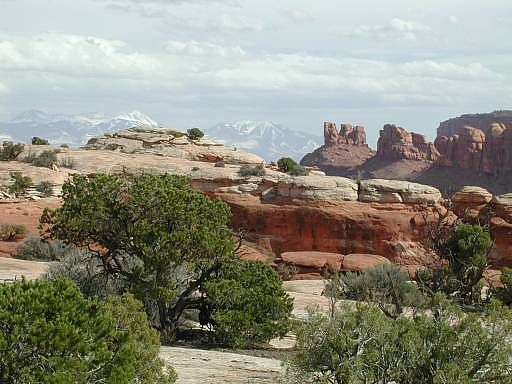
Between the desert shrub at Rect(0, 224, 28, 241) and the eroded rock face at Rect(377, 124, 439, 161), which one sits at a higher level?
the eroded rock face at Rect(377, 124, 439, 161)

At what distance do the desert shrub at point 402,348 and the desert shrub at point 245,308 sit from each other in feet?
19.3

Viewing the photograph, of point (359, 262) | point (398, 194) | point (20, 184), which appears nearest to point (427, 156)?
point (398, 194)

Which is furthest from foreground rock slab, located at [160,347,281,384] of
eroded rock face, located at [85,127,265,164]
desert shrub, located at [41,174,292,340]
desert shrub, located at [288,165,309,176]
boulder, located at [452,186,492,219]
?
eroded rock face, located at [85,127,265,164]

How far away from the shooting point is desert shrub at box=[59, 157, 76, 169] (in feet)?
162

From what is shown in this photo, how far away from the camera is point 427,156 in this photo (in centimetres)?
14250

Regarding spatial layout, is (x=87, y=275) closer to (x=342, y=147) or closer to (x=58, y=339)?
(x=58, y=339)

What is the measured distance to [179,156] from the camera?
54250mm

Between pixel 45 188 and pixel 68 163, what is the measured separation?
19.2ft

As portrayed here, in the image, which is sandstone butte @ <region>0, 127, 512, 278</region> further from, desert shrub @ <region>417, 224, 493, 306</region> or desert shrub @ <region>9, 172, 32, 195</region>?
desert shrub @ <region>417, 224, 493, 306</region>

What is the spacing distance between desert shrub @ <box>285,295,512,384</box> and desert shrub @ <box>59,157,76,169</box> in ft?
138

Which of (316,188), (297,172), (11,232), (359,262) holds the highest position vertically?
(297,172)

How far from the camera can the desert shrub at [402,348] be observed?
9422 millimetres

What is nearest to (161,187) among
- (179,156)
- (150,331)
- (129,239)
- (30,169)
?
(129,239)

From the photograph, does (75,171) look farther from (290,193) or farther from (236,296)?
(236,296)
